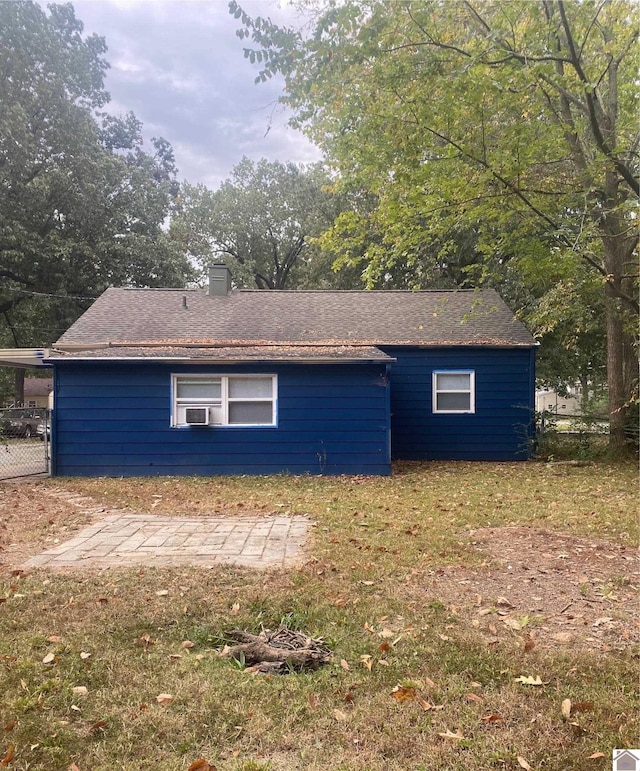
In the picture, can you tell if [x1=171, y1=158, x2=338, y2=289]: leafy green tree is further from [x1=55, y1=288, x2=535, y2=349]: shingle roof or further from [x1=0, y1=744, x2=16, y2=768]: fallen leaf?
[x1=0, y1=744, x2=16, y2=768]: fallen leaf

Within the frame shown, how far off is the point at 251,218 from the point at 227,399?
69.8 ft

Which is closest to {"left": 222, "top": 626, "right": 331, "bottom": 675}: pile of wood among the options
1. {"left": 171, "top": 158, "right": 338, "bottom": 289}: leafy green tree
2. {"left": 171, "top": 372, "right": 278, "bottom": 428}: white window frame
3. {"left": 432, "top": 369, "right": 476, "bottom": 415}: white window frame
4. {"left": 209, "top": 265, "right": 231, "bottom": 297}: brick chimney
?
{"left": 171, "top": 372, "right": 278, "bottom": 428}: white window frame

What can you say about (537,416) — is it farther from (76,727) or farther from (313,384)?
(76,727)

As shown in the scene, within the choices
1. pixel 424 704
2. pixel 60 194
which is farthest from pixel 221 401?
pixel 60 194

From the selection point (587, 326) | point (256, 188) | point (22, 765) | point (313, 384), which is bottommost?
point (22, 765)

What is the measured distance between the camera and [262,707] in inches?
98.7

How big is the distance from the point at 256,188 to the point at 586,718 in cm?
3023

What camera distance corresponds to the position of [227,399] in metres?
10.3

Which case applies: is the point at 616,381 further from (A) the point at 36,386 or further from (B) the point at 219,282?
(A) the point at 36,386

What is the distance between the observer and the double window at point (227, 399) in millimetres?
10211

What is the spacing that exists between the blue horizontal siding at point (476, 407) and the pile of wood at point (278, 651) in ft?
32.3

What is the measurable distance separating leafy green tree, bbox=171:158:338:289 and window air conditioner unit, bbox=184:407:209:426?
60.7 ft

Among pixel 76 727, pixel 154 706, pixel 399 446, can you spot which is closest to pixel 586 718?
pixel 154 706

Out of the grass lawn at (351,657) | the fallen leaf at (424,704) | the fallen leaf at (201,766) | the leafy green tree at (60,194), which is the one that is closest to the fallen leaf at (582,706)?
the grass lawn at (351,657)
